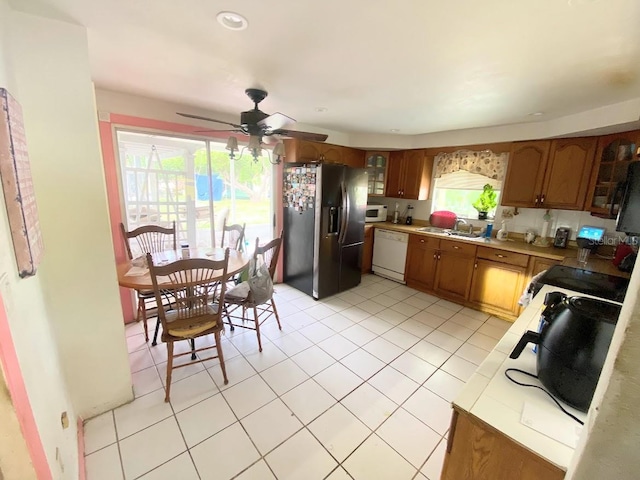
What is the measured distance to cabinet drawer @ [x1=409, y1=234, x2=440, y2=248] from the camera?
3629 millimetres

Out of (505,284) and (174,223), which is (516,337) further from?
(174,223)

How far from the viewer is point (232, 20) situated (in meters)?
1.28

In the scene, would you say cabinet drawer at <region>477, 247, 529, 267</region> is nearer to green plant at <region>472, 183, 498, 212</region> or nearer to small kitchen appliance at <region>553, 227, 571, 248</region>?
small kitchen appliance at <region>553, 227, 571, 248</region>

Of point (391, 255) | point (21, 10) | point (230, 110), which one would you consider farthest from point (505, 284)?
point (21, 10)

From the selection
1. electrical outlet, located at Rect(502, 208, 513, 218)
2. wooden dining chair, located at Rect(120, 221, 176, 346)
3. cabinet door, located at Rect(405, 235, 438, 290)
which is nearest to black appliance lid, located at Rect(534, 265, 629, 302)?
electrical outlet, located at Rect(502, 208, 513, 218)

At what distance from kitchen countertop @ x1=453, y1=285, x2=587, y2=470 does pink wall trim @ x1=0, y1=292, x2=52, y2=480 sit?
1.29 m

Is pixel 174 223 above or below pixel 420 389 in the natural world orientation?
above

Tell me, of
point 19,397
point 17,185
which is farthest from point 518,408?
point 17,185

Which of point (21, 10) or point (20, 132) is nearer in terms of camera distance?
point (20, 132)

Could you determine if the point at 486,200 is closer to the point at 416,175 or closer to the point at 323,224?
the point at 416,175

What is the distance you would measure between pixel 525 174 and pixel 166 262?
3982 millimetres

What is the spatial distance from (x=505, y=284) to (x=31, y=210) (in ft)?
13.1

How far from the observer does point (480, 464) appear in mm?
874

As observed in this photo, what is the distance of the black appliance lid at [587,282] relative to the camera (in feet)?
5.90
